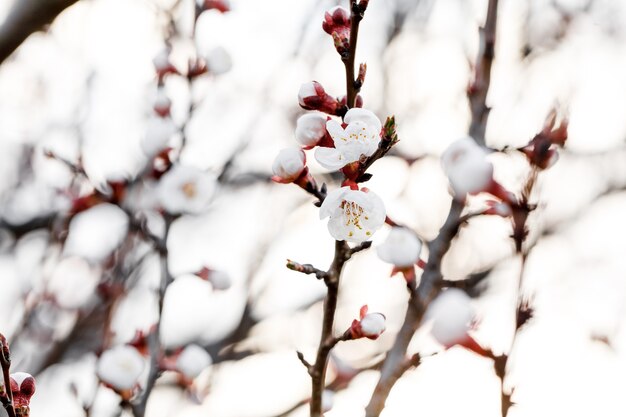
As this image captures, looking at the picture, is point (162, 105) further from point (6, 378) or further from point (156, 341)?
point (6, 378)

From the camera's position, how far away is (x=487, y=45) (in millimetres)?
1591

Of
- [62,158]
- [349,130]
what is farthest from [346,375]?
[349,130]

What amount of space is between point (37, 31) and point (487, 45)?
1.37 metres

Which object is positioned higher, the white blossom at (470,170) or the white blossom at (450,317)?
the white blossom at (470,170)

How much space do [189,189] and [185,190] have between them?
0.06 m

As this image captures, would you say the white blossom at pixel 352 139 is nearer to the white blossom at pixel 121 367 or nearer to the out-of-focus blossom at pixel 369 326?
the out-of-focus blossom at pixel 369 326

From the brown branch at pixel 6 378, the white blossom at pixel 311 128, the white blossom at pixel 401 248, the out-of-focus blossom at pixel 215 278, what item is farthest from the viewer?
the out-of-focus blossom at pixel 215 278

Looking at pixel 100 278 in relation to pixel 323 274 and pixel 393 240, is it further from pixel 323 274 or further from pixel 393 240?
pixel 323 274

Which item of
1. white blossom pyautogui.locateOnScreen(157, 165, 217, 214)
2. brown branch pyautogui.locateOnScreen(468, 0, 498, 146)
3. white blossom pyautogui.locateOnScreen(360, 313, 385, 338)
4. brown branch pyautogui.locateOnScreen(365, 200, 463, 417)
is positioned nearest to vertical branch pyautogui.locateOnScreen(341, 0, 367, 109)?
white blossom pyautogui.locateOnScreen(360, 313, 385, 338)

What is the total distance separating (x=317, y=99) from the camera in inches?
39.9

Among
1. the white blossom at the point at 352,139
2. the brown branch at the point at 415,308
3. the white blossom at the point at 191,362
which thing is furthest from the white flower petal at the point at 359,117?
the white blossom at the point at 191,362

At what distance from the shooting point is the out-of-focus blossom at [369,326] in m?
0.96

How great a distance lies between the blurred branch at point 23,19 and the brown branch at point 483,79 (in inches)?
48.9

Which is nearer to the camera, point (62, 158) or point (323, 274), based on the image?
point (323, 274)
